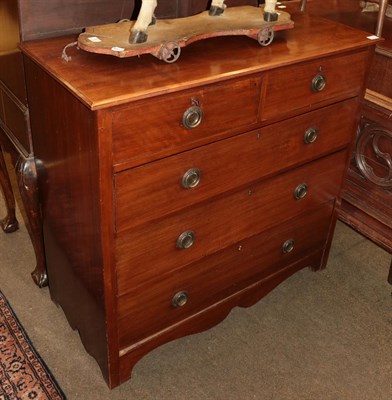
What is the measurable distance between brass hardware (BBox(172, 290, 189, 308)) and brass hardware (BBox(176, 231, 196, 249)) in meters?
0.21

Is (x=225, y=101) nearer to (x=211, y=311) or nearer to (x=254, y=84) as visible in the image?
(x=254, y=84)

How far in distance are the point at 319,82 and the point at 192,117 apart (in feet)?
1.76

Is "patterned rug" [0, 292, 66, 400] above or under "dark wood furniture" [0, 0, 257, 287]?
under

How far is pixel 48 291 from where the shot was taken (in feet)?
7.65

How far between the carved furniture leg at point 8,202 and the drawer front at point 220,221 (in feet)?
3.35

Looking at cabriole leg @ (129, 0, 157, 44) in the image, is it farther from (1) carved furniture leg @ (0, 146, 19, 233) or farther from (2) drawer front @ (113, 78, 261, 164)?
(1) carved furniture leg @ (0, 146, 19, 233)

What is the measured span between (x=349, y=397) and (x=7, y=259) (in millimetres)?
1580

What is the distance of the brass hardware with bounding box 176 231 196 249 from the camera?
1745 millimetres

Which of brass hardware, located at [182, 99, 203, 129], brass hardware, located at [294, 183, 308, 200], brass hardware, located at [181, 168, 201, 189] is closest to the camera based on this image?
brass hardware, located at [182, 99, 203, 129]

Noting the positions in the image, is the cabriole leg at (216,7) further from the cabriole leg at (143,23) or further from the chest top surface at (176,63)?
the cabriole leg at (143,23)

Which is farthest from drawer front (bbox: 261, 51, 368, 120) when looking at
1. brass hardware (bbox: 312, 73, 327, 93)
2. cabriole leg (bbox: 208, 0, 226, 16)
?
cabriole leg (bbox: 208, 0, 226, 16)

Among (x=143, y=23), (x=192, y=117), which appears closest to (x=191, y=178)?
(x=192, y=117)

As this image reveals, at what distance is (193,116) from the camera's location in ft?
5.01

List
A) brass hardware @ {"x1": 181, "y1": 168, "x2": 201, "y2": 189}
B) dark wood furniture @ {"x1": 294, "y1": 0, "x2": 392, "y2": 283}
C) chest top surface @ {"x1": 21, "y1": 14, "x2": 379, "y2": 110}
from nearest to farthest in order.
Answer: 1. chest top surface @ {"x1": 21, "y1": 14, "x2": 379, "y2": 110}
2. brass hardware @ {"x1": 181, "y1": 168, "x2": 201, "y2": 189}
3. dark wood furniture @ {"x1": 294, "y1": 0, "x2": 392, "y2": 283}
